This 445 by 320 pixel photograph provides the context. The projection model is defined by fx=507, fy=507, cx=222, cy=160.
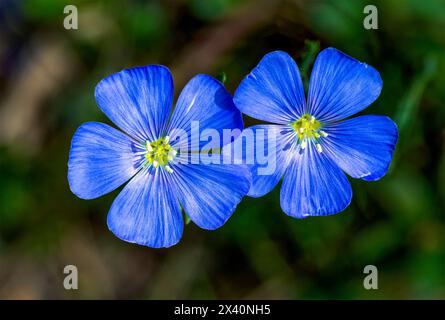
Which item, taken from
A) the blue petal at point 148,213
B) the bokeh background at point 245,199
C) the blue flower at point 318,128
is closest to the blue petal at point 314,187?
the blue flower at point 318,128

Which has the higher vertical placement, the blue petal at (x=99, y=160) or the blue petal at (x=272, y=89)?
the blue petal at (x=272, y=89)

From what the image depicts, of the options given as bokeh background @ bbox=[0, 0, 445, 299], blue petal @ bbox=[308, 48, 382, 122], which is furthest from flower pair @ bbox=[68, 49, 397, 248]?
bokeh background @ bbox=[0, 0, 445, 299]

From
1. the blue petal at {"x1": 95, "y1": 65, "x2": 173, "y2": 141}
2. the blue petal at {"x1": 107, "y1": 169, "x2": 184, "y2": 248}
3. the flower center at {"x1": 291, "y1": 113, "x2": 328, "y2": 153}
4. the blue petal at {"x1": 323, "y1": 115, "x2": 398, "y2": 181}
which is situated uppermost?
the blue petal at {"x1": 95, "y1": 65, "x2": 173, "y2": 141}

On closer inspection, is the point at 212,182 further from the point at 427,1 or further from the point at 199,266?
the point at 427,1

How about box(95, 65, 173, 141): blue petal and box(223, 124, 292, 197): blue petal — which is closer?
box(95, 65, 173, 141): blue petal

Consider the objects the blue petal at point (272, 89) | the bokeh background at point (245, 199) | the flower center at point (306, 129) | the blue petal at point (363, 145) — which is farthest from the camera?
the bokeh background at point (245, 199)

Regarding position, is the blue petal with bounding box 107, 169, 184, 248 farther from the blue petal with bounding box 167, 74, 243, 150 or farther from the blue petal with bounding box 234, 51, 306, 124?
the blue petal with bounding box 234, 51, 306, 124

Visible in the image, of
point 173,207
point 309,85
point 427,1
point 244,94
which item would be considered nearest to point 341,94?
point 309,85

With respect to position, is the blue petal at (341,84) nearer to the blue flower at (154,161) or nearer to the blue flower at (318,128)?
the blue flower at (318,128)
